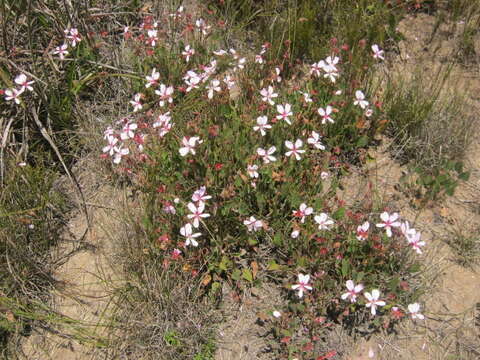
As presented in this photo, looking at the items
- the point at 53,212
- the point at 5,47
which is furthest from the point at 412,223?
the point at 5,47

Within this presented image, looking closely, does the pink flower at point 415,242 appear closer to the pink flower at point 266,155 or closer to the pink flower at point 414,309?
the pink flower at point 414,309

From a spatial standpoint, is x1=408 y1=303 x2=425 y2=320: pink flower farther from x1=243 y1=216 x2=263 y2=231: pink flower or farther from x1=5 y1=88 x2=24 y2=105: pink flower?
x1=5 y1=88 x2=24 y2=105: pink flower

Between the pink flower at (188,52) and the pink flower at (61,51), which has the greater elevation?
the pink flower at (188,52)

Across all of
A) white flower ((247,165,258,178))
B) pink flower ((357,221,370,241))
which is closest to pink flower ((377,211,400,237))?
pink flower ((357,221,370,241))

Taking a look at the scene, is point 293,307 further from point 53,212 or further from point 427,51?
point 427,51

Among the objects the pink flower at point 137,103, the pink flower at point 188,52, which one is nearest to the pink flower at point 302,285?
the pink flower at point 137,103

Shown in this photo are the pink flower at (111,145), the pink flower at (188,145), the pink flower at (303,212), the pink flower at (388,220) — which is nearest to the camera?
the pink flower at (388,220)

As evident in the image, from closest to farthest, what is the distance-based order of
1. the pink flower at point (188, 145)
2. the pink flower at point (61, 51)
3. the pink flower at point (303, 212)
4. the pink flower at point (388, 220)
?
the pink flower at point (388, 220), the pink flower at point (303, 212), the pink flower at point (188, 145), the pink flower at point (61, 51)

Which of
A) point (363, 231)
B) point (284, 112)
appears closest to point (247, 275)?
point (363, 231)

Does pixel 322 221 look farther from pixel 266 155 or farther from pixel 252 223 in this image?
pixel 266 155
